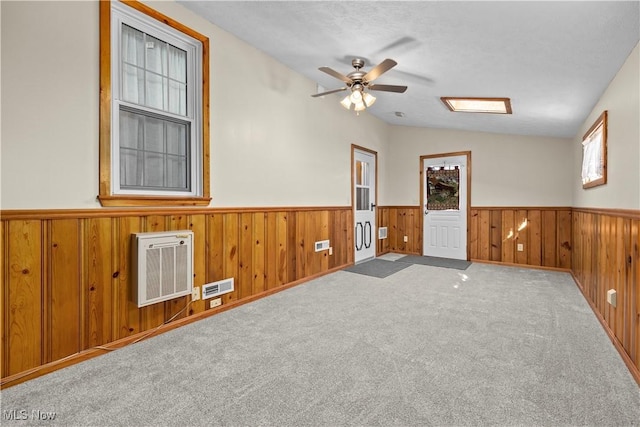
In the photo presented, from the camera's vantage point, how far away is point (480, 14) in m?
1.98

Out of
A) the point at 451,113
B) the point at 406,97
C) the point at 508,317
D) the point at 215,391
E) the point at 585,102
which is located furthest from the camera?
the point at 451,113

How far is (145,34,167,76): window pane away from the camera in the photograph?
2482 mm

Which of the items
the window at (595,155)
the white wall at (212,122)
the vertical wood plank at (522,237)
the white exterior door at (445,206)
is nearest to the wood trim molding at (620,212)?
the window at (595,155)

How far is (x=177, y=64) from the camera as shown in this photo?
8.88 ft

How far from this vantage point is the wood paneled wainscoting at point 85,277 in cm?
180

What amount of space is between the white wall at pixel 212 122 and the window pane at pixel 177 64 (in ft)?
0.80

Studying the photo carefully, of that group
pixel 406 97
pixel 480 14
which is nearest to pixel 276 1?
pixel 480 14

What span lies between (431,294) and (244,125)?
2.74 metres

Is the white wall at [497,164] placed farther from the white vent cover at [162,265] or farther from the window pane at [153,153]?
the white vent cover at [162,265]

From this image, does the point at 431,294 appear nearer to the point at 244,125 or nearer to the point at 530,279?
the point at 530,279

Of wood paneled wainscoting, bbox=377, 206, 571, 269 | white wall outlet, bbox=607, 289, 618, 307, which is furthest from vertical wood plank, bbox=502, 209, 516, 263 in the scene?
white wall outlet, bbox=607, 289, 618, 307

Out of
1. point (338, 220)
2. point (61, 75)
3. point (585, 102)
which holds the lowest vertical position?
point (338, 220)

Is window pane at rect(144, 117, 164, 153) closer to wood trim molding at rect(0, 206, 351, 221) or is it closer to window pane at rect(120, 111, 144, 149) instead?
window pane at rect(120, 111, 144, 149)

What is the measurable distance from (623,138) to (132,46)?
145 inches
